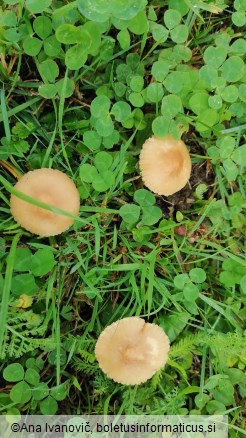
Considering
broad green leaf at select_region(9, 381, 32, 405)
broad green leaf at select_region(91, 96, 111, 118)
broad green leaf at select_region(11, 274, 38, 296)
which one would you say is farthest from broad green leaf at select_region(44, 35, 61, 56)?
broad green leaf at select_region(9, 381, 32, 405)

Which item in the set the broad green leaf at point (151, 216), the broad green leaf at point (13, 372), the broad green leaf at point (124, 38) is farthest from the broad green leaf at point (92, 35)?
the broad green leaf at point (13, 372)

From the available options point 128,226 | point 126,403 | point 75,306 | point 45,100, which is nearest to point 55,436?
point 126,403

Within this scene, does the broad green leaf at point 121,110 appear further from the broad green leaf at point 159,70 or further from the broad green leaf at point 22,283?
the broad green leaf at point 22,283

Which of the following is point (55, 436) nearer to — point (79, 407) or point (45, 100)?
point (79, 407)

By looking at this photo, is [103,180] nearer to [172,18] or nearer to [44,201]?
[44,201]

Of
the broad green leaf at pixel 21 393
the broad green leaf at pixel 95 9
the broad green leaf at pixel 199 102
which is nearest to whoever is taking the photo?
the broad green leaf at pixel 95 9

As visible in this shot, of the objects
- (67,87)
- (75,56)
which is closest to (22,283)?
(67,87)
